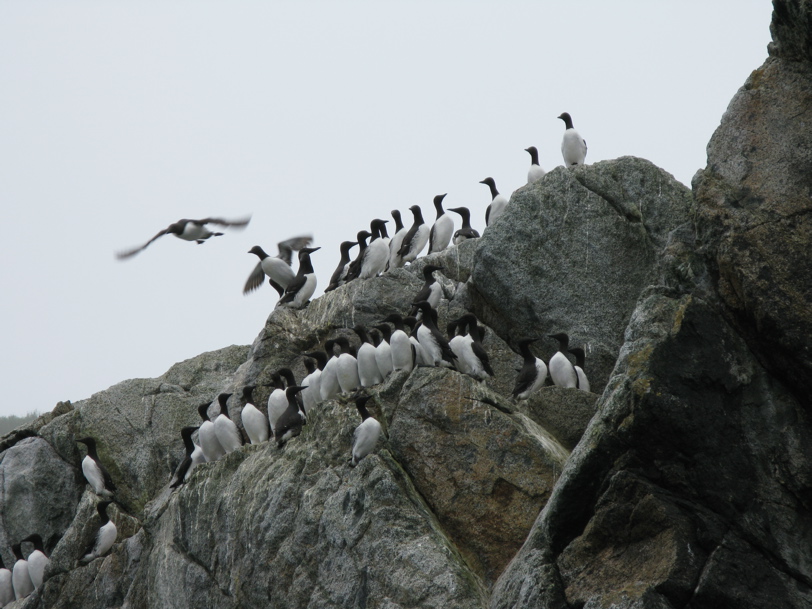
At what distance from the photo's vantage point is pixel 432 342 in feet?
36.2

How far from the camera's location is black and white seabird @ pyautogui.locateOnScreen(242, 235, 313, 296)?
50.7 feet

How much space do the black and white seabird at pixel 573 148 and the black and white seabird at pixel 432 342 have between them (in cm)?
484

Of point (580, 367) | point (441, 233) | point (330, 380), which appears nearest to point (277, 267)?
point (441, 233)

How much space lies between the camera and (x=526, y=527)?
352 inches

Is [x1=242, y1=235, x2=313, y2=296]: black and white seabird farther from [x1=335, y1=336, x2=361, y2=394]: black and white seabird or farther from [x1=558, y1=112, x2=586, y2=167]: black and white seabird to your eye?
[x1=558, y1=112, x2=586, y2=167]: black and white seabird

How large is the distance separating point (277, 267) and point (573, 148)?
495cm

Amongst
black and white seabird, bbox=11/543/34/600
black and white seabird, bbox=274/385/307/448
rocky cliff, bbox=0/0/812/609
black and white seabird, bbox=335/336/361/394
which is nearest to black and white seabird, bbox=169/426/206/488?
rocky cliff, bbox=0/0/812/609

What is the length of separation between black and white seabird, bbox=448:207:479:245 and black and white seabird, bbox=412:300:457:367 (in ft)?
12.2

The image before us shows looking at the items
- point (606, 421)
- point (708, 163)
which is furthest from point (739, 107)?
point (606, 421)

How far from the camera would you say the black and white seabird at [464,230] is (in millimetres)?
15538

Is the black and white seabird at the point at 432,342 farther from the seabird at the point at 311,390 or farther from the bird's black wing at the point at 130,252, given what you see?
the bird's black wing at the point at 130,252

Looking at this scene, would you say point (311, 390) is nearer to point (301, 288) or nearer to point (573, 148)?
point (301, 288)

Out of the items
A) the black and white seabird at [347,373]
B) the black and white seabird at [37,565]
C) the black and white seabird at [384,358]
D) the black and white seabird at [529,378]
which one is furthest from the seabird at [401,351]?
the black and white seabird at [37,565]

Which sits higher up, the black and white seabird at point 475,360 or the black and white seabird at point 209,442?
the black and white seabird at point 209,442
